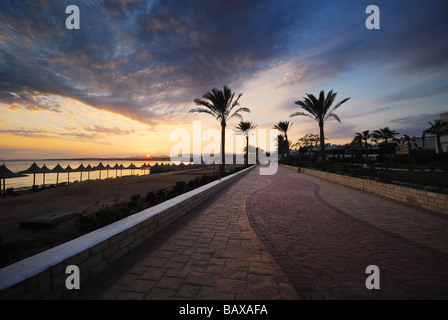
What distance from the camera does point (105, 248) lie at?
9.86 feet

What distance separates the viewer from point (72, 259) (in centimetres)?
244

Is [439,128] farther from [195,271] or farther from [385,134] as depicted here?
[195,271]

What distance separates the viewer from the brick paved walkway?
8.17ft

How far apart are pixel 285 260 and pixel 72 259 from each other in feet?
10.2

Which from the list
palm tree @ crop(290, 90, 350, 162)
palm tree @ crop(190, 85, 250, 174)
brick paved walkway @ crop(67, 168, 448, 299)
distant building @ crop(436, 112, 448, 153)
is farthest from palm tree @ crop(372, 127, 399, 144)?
brick paved walkway @ crop(67, 168, 448, 299)

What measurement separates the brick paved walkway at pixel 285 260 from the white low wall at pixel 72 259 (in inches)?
8.0

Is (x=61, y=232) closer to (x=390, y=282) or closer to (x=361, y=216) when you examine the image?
(x=390, y=282)

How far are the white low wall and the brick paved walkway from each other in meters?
0.20

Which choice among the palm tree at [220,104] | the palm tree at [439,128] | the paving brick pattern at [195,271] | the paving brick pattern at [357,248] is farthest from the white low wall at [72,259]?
the palm tree at [439,128]

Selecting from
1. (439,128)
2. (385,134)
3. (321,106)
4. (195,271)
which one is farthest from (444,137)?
(195,271)

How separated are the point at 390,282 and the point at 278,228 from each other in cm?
240

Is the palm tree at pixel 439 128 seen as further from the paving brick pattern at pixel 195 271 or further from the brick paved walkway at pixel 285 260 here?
the paving brick pattern at pixel 195 271

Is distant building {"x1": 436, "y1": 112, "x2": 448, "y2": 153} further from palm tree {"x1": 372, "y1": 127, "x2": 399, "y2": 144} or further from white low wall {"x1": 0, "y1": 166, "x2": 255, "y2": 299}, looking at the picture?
white low wall {"x1": 0, "y1": 166, "x2": 255, "y2": 299}

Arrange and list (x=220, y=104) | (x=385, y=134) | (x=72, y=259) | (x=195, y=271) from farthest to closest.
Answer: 1. (x=385, y=134)
2. (x=220, y=104)
3. (x=195, y=271)
4. (x=72, y=259)
